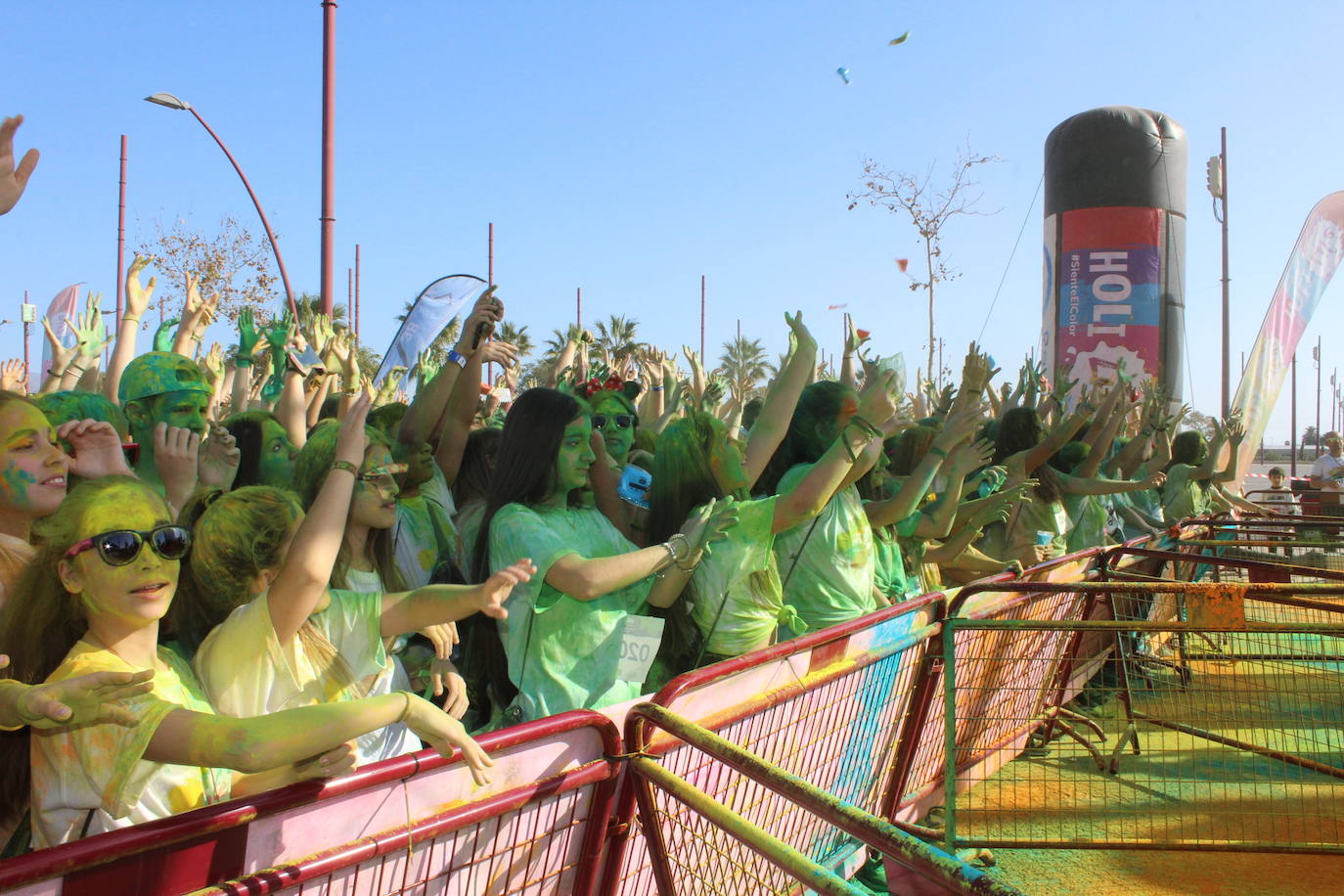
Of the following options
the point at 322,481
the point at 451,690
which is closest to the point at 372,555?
the point at 322,481

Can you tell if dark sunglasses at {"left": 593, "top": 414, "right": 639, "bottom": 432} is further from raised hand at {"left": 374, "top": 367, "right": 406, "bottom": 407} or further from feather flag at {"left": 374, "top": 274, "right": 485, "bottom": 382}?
feather flag at {"left": 374, "top": 274, "right": 485, "bottom": 382}

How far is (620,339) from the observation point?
50.8 m

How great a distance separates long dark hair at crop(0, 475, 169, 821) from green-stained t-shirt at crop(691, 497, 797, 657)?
1910 mm

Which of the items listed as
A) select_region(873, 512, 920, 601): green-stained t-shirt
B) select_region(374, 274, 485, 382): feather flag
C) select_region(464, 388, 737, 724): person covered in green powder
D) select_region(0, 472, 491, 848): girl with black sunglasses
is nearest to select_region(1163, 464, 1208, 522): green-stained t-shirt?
select_region(873, 512, 920, 601): green-stained t-shirt

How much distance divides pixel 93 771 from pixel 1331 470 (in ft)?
60.1

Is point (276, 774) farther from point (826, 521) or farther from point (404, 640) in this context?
point (826, 521)

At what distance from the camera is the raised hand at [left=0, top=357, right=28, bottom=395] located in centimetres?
550

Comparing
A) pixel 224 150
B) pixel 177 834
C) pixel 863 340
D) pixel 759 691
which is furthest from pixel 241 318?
pixel 224 150

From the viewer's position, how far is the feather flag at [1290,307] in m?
15.4

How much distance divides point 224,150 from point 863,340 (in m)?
9.29

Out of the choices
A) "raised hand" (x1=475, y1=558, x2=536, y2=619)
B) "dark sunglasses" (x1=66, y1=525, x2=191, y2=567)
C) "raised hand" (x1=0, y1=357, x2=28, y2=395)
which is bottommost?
"raised hand" (x1=475, y1=558, x2=536, y2=619)

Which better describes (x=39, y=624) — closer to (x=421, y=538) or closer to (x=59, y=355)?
(x=421, y=538)

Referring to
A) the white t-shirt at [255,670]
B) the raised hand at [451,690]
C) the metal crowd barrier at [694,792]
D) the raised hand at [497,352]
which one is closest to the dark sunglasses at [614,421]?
the raised hand at [497,352]

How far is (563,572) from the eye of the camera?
2828 mm
